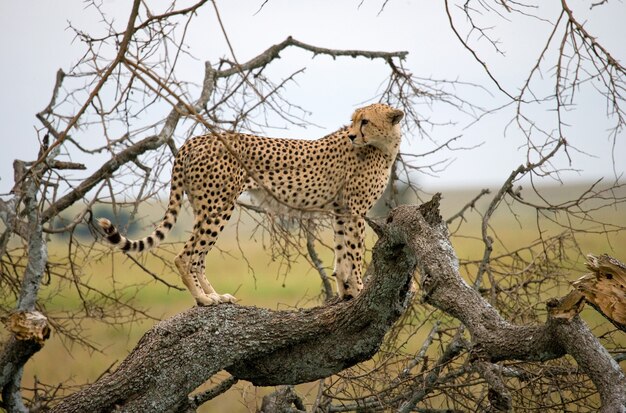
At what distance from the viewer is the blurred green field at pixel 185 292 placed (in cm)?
520

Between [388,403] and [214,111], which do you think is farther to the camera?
[214,111]

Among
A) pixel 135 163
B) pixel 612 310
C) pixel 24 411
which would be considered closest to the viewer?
pixel 612 310

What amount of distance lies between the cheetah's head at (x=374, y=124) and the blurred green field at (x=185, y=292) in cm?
84

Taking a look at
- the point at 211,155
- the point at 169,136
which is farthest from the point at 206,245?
the point at 169,136

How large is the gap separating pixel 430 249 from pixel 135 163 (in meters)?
2.55

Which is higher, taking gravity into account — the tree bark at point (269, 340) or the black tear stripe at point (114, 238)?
the black tear stripe at point (114, 238)

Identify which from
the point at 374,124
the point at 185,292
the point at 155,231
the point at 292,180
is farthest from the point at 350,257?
the point at 185,292

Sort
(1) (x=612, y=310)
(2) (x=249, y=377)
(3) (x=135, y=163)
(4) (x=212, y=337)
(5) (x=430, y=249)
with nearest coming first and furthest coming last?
(1) (x=612, y=310)
(5) (x=430, y=249)
(4) (x=212, y=337)
(2) (x=249, y=377)
(3) (x=135, y=163)

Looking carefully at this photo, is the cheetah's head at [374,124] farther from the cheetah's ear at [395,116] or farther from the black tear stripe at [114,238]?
the black tear stripe at [114,238]

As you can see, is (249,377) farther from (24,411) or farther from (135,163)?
(135,163)

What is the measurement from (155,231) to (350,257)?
108cm

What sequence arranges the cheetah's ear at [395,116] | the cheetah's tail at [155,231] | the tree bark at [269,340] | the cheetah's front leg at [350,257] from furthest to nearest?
the cheetah's ear at [395,116] → the cheetah's front leg at [350,257] → the cheetah's tail at [155,231] → the tree bark at [269,340]

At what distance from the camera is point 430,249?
3352mm

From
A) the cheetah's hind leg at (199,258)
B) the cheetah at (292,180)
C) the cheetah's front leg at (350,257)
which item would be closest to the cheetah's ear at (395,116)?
the cheetah at (292,180)
